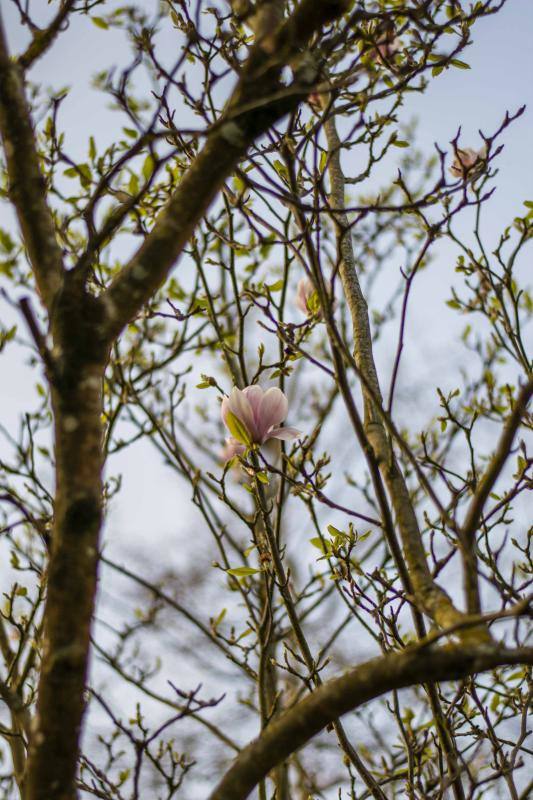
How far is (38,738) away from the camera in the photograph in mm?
860

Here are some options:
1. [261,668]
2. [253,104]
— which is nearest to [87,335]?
[253,104]

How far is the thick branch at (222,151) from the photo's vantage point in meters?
1.02

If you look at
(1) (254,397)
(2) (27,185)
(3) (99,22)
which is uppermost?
(3) (99,22)

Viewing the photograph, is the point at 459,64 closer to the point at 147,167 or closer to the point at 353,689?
the point at 147,167

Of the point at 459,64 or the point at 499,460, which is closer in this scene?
the point at 499,460

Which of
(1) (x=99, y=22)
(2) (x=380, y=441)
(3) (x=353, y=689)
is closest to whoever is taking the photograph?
(3) (x=353, y=689)

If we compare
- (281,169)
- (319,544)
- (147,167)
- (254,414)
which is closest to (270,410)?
(254,414)

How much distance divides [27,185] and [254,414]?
74 centimetres

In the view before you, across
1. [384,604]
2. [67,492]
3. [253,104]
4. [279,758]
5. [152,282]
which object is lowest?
[279,758]

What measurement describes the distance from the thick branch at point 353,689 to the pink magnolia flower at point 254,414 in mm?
813

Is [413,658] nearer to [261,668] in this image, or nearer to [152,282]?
[152,282]

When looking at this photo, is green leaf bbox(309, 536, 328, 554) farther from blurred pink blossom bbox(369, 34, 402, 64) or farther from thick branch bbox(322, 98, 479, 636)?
blurred pink blossom bbox(369, 34, 402, 64)

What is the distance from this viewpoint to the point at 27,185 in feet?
3.56

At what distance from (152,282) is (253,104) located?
27cm
